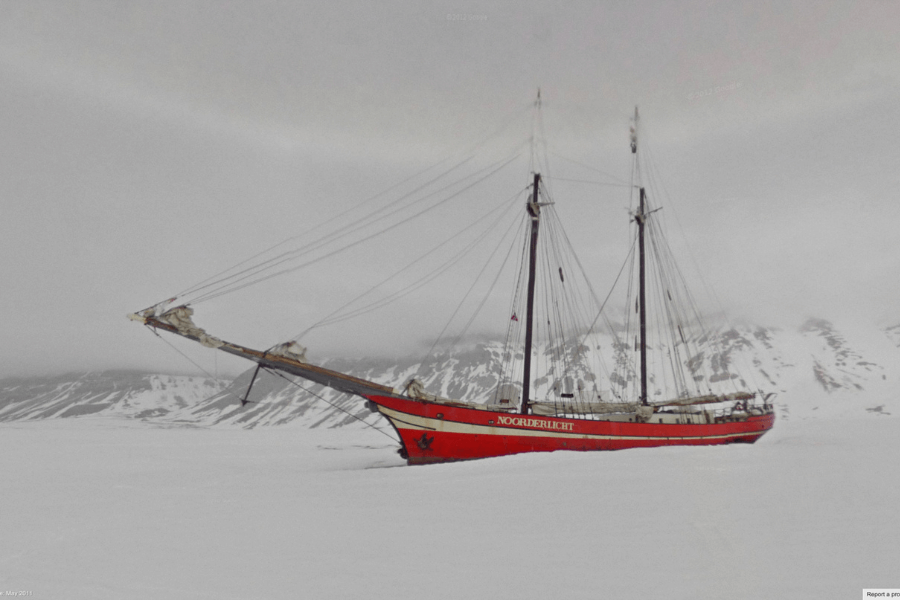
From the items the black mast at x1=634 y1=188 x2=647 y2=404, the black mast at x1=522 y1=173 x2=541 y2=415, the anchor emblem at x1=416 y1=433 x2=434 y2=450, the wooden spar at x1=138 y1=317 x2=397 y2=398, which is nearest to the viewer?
the wooden spar at x1=138 y1=317 x2=397 y2=398

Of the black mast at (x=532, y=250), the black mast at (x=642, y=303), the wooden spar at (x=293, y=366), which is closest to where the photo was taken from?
the wooden spar at (x=293, y=366)

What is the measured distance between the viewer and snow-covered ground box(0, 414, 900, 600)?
5.30m

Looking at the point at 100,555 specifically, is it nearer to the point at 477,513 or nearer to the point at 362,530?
the point at 362,530

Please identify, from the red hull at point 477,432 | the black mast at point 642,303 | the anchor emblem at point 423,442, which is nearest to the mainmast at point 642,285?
the black mast at point 642,303

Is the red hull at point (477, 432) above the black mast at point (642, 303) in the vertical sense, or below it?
below

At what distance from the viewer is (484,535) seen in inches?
283

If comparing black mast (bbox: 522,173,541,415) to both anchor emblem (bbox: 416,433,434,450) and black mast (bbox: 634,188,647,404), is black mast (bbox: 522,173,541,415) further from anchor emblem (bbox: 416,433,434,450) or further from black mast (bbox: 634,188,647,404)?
black mast (bbox: 634,188,647,404)

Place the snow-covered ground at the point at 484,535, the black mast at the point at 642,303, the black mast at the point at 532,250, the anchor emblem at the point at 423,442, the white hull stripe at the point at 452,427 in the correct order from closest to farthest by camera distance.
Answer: the snow-covered ground at the point at 484,535 → the anchor emblem at the point at 423,442 → the white hull stripe at the point at 452,427 → the black mast at the point at 532,250 → the black mast at the point at 642,303

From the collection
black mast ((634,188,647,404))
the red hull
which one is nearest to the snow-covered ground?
the red hull

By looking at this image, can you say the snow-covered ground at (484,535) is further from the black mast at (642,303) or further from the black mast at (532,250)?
the black mast at (642,303)

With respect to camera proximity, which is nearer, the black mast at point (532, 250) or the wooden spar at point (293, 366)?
the wooden spar at point (293, 366)

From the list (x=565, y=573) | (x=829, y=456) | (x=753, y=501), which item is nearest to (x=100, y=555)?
(x=565, y=573)

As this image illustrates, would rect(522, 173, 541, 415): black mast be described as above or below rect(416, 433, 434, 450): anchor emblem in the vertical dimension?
above

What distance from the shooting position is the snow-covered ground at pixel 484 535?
5.30 metres
